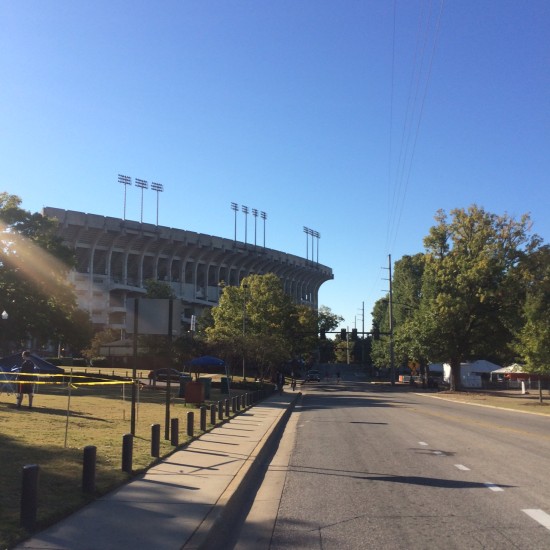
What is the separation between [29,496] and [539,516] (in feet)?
19.3

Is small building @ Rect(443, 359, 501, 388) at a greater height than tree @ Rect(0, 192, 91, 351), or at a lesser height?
lesser

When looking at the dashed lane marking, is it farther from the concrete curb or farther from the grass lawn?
the grass lawn

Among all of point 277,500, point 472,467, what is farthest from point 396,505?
point 472,467

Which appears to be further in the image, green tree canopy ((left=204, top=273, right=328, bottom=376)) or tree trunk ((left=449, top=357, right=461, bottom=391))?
green tree canopy ((left=204, top=273, right=328, bottom=376))

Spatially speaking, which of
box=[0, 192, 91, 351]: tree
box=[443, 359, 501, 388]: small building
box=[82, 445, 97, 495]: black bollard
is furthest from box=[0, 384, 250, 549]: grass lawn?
box=[443, 359, 501, 388]: small building

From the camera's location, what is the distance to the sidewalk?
6.33 metres

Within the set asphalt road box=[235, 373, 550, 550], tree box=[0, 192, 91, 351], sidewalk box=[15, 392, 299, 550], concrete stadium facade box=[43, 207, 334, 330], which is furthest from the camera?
concrete stadium facade box=[43, 207, 334, 330]

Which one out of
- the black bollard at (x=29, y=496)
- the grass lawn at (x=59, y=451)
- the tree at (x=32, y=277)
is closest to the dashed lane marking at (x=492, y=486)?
the grass lawn at (x=59, y=451)

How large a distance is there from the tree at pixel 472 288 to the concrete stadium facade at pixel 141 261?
50778mm

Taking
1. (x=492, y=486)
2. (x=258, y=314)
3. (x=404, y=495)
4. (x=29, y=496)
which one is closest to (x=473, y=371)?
(x=258, y=314)

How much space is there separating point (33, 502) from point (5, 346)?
1727 inches

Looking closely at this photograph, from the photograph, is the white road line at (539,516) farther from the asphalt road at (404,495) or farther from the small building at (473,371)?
the small building at (473,371)

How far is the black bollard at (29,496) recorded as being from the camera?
250 inches

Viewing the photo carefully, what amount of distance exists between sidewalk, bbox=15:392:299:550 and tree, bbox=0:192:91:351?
31.2 meters
